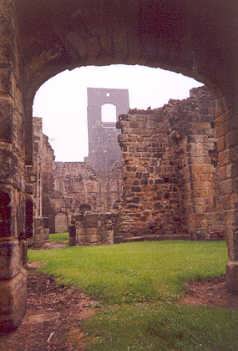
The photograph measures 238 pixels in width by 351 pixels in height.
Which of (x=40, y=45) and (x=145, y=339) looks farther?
(x=40, y=45)

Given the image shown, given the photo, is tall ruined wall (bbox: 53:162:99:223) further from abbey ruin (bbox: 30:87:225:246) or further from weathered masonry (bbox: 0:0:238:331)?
weathered masonry (bbox: 0:0:238:331)

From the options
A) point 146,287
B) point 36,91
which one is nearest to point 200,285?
point 146,287

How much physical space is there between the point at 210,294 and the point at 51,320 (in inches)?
83.6

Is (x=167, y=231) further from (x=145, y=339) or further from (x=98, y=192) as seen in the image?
(x=98, y=192)

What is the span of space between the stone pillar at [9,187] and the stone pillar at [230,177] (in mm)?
2830

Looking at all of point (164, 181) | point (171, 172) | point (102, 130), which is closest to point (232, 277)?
point (164, 181)

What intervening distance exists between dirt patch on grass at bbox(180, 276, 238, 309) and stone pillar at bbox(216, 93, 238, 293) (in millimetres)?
203

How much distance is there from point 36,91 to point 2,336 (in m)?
2.94

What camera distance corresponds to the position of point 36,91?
4301 mm

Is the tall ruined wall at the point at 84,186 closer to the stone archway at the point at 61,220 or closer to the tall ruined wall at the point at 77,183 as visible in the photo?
the tall ruined wall at the point at 77,183

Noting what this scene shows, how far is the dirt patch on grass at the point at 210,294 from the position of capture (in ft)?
12.8

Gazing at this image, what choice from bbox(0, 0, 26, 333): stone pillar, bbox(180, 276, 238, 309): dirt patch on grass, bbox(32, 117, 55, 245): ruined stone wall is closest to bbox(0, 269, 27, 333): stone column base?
bbox(0, 0, 26, 333): stone pillar

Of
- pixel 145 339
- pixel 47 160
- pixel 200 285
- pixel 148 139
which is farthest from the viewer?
pixel 47 160

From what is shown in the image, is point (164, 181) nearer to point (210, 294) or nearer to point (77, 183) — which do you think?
point (210, 294)
